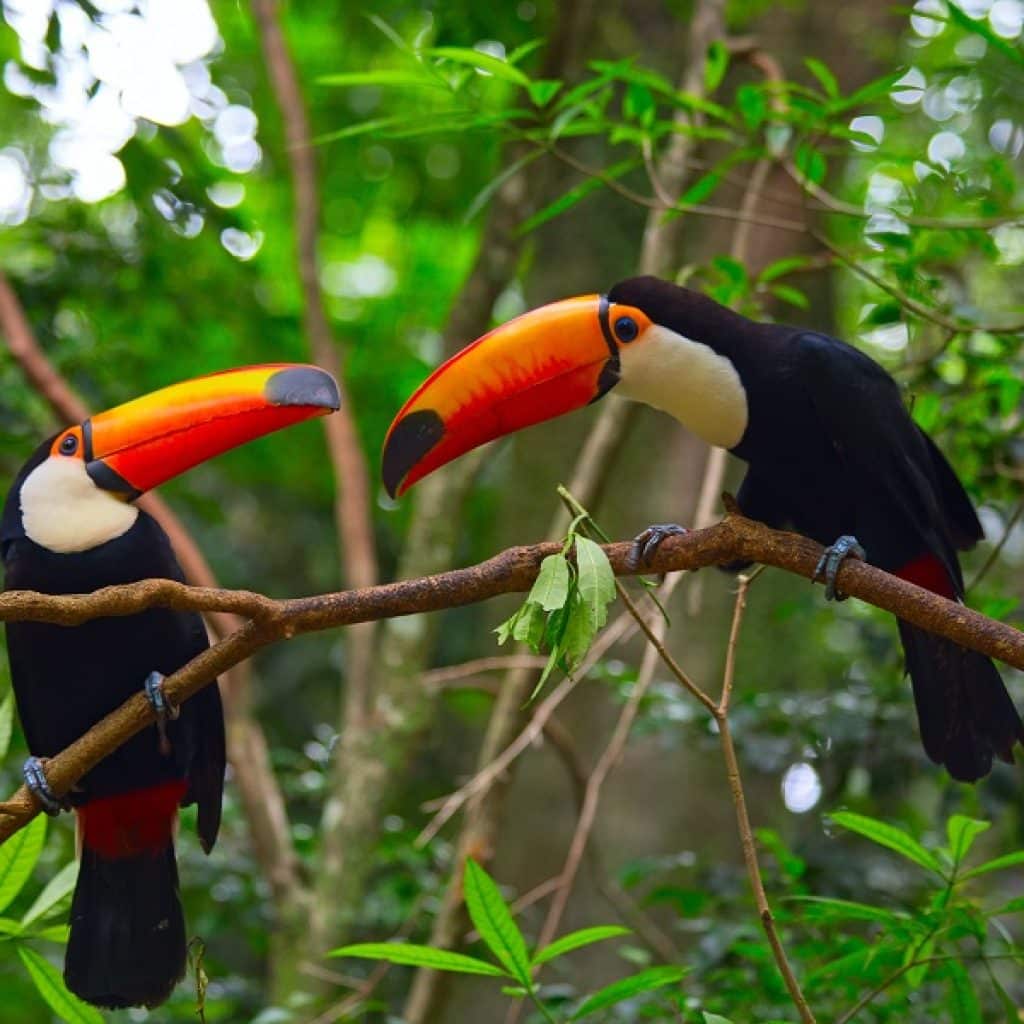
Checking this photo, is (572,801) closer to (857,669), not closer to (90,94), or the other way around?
(857,669)

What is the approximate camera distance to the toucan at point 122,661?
9.86 ft

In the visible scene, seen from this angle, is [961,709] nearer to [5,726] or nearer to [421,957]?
[421,957]

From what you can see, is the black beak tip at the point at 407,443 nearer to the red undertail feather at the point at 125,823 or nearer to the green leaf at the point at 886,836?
the green leaf at the point at 886,836

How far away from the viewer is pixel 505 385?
2.88 meters

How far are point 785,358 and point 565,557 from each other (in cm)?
111

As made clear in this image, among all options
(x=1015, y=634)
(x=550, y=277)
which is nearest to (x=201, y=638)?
(x=1015, y=634)

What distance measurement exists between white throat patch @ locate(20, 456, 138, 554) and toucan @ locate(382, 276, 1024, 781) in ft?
2.51

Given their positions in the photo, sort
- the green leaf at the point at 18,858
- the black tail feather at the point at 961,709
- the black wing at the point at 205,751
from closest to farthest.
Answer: the green leaf at the point at 18,858 → the black tail feather at the point at 961,709 → the black wing at the point at 205,751

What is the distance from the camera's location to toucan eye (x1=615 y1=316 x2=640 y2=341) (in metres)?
2.96

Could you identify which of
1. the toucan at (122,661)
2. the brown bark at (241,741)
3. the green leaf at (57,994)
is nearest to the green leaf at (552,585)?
the toucan at (122,661)

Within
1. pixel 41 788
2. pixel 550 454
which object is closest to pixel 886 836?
pixel 41 788

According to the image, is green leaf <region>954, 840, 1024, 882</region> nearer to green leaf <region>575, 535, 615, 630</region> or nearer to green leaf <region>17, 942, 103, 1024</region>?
green leaf <region>575, 535, 615, 630</region>

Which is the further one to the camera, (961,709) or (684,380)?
(684,380)

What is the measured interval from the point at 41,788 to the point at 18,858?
0.62 ft
